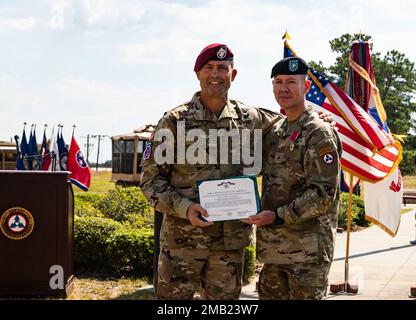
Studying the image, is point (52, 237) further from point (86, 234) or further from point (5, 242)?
point (86, 234)

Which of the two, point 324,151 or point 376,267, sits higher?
point 324,151

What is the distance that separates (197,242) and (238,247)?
0.80ft

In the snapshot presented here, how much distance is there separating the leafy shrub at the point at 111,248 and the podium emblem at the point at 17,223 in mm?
1346

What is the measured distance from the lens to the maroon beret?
399cm

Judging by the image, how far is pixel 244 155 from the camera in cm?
408

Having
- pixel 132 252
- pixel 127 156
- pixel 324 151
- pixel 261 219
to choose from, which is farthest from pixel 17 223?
pixel 127 156

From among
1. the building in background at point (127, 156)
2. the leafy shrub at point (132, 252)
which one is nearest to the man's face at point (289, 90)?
the leafy shrub at point (132, 252)

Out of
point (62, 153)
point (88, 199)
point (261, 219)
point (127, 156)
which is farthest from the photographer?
point (127, 156)

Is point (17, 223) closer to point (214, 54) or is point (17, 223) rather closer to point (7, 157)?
point (214, 54)

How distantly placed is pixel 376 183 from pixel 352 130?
1.60 metres

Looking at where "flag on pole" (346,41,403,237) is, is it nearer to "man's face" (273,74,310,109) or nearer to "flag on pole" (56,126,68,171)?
"man's face" (273,74,310,109)

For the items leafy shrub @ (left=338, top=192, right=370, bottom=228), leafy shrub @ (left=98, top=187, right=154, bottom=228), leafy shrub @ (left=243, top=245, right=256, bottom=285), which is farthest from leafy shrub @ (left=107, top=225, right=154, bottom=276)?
leafy shrub @ (left=338, top=192, right=370, bottom=228)

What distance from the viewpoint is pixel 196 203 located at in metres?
3.88

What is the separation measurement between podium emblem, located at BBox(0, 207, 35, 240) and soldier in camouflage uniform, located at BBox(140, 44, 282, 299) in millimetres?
2814
